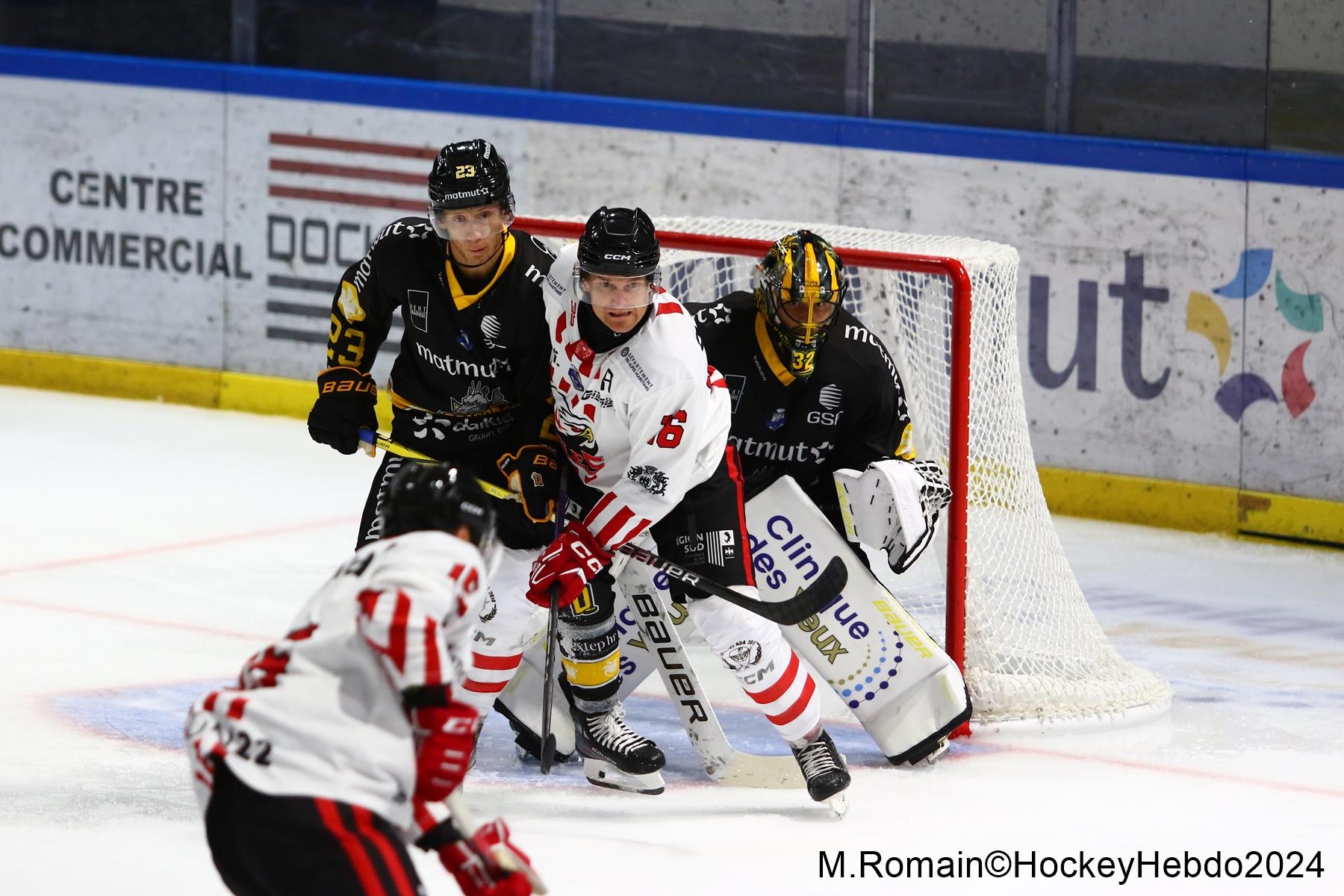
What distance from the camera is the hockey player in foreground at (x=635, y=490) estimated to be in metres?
3.95

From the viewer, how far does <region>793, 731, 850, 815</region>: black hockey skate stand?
13.4 feet

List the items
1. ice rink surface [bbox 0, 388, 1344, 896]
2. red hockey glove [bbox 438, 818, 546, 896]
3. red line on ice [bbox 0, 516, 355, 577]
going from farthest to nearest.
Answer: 1. red line on ice [bbox 0, 516, 355, 577]
2. ice rink surface [bbox 0, 388, 1344, 896]
3. red hockey glove [bbox 438, 818, 546, 896]

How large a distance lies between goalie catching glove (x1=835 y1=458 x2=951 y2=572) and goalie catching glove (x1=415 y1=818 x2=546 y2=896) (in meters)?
1.89

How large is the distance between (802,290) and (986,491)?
979mm

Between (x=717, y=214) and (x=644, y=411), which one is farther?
(x=717, y=214)

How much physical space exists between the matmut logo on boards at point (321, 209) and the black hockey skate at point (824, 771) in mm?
4142

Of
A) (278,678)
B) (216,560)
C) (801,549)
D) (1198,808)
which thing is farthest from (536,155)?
(278,678)

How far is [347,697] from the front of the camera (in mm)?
2588

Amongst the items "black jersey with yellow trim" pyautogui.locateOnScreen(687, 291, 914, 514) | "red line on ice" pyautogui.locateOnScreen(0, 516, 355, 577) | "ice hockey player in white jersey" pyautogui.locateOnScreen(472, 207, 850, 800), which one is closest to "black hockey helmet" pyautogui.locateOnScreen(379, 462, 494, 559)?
"ice hockey player in white jersey" pyautogui.locateOnScreen(472, 207, 850, 800)

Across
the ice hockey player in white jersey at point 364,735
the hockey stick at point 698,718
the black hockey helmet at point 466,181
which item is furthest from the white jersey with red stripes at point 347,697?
the hockey stick at point 698,718

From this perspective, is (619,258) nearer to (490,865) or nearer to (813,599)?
(813,599)

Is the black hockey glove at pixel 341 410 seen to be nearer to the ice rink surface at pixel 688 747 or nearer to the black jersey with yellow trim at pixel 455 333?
the black jersey with yellow trim at pixel 455 333

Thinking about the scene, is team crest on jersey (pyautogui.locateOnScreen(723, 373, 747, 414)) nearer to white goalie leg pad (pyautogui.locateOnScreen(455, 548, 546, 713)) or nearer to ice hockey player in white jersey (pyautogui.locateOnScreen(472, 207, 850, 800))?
ice hockey player in white jersey (pyautogui.locateOnScreen(472, 207, 850, 800))

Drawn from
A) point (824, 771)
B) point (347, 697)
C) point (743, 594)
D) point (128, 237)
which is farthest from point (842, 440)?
point (128, 237)
